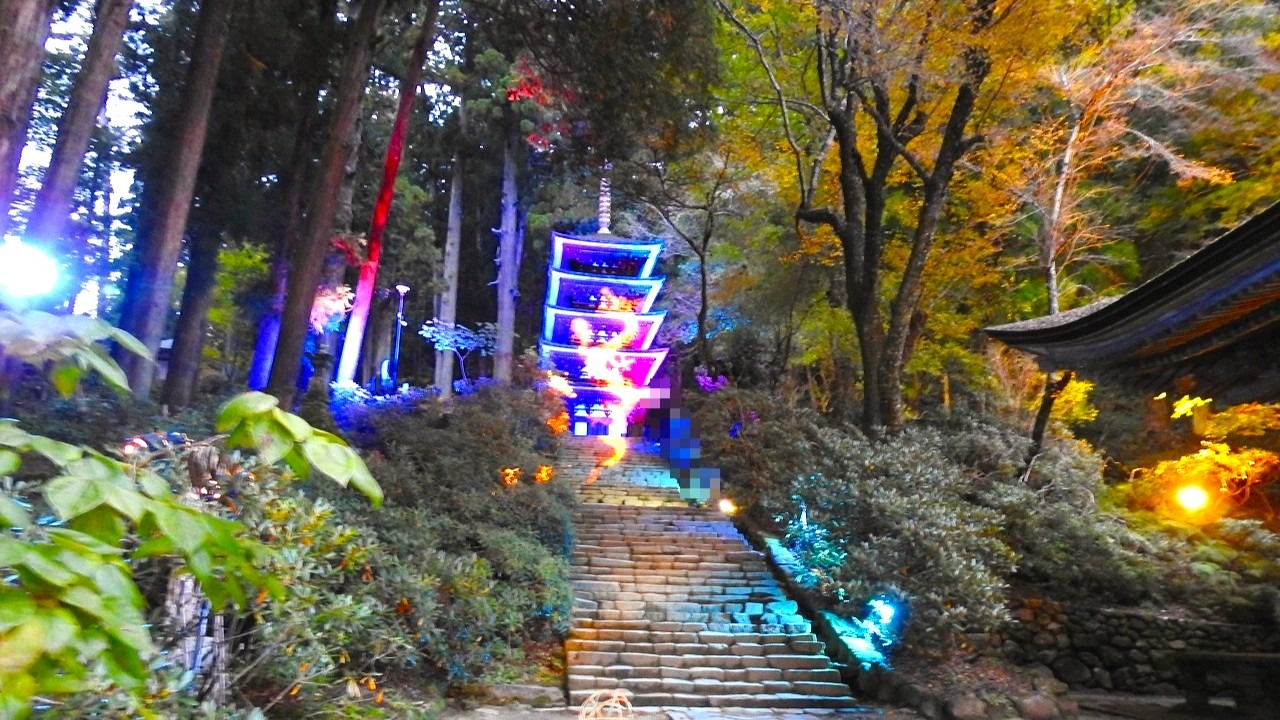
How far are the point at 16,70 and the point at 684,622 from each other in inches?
298

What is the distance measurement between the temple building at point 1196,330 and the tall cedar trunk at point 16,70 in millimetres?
5720

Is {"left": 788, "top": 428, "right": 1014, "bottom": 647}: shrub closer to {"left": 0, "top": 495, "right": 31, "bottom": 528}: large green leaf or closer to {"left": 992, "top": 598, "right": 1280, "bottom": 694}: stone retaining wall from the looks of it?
{"left": 992, "top": 598, "right": 1280, "bottom": 694}: stone retaining wall

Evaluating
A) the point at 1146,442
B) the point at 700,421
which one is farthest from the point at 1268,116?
the point at 700,421

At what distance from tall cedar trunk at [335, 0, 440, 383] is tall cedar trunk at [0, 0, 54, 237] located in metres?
6.71

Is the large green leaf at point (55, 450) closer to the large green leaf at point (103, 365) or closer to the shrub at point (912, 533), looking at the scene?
the large green leaf at point (103, 365)

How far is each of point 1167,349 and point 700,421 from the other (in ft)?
33.0

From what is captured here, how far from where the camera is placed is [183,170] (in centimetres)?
773

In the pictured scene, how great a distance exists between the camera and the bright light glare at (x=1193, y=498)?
10.1 metres

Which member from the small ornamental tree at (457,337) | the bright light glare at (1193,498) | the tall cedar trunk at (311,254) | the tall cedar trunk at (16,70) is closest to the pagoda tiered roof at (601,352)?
the small ornamental tree at (457,337)

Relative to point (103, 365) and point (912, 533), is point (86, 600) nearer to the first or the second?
point (103, 365)

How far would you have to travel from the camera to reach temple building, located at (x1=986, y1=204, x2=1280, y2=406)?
351cm

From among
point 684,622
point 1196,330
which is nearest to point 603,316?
point 684,622

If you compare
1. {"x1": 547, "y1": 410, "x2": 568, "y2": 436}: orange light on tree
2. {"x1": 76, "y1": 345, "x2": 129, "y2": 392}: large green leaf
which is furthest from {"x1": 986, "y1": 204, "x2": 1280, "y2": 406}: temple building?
{"x1": 547, "y1": 410, "x2": 568, "y2": 436}: orange light on tree

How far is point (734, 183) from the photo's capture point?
16.9 metres
